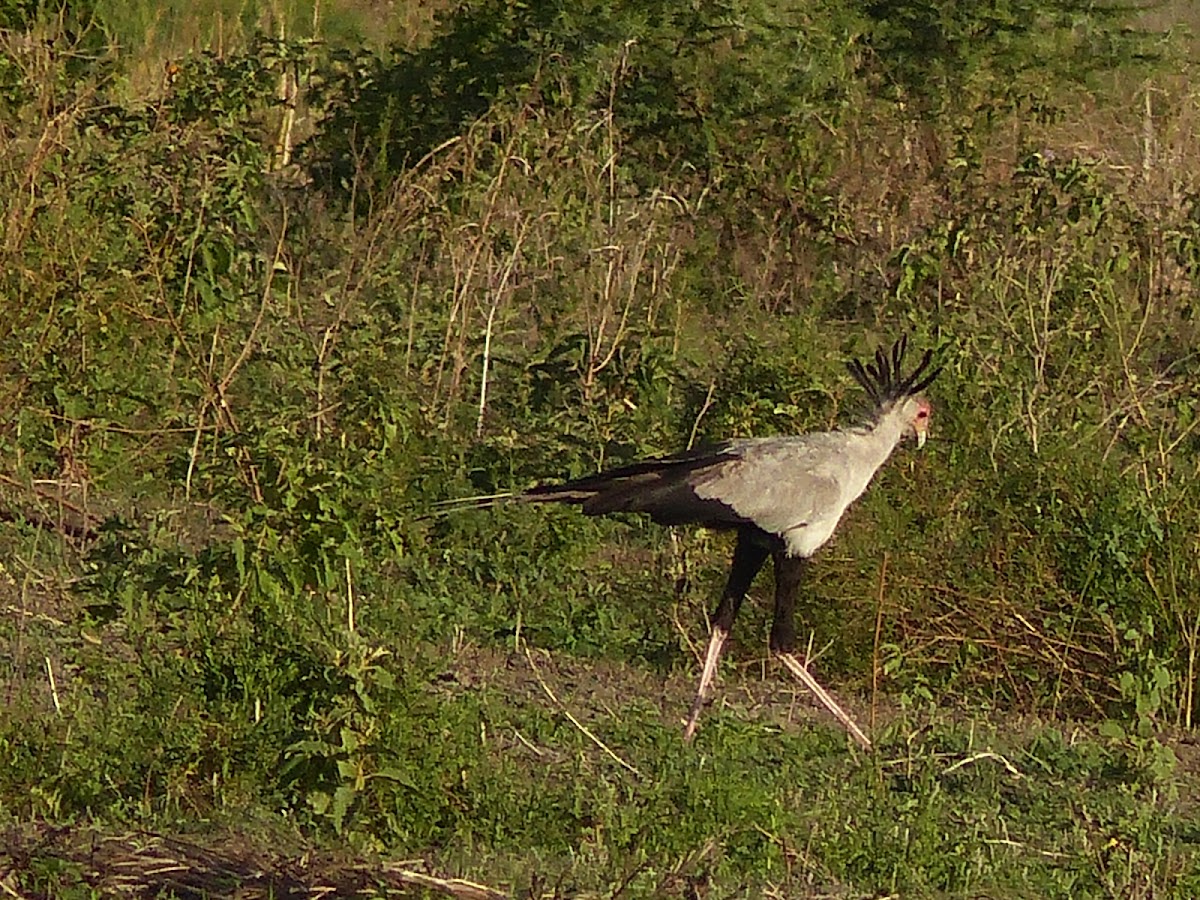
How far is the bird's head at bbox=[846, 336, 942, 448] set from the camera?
6.62 meters

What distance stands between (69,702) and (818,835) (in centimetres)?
195

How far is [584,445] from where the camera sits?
750cm

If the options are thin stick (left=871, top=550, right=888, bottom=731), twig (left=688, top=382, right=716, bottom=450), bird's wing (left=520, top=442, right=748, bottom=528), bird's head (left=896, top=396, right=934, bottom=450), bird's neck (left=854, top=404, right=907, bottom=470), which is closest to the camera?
thin stick (left=871, top=550, right=888, bottom=731)

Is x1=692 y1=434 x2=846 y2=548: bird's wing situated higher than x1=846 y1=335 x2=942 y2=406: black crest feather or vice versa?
x1=846 y1=335 x2=942 y2=406: black crest feather

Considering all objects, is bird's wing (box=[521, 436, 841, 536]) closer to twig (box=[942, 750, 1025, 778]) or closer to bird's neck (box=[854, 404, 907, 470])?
bird's neck (box=[854, 404, 907, 470])

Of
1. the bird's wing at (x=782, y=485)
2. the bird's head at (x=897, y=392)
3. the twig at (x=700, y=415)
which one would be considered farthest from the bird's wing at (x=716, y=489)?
the twig at (x=700, y=415)

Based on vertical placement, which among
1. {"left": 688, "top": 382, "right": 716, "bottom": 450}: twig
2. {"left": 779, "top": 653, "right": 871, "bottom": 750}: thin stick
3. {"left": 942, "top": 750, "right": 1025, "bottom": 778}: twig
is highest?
{"left": 688, "top": 382, "right": 716, "bottom": 450}: twig

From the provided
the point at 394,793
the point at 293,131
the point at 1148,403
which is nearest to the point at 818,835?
the point at 394,793

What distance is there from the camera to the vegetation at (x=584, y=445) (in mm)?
5160

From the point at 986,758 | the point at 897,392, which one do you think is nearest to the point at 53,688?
the point at 986,758

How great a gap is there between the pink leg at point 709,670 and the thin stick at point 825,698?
0.20 metres

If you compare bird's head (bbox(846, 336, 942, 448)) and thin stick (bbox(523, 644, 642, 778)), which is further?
bird's head (bbox(846, 336, 942, 448))

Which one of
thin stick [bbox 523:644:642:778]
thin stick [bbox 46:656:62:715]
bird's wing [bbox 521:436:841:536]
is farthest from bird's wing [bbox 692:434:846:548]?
thin stick [bbox 46:656:62:715]

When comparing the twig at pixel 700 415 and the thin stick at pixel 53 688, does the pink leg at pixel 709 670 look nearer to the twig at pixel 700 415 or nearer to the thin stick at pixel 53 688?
the twig at pixel 700 415
